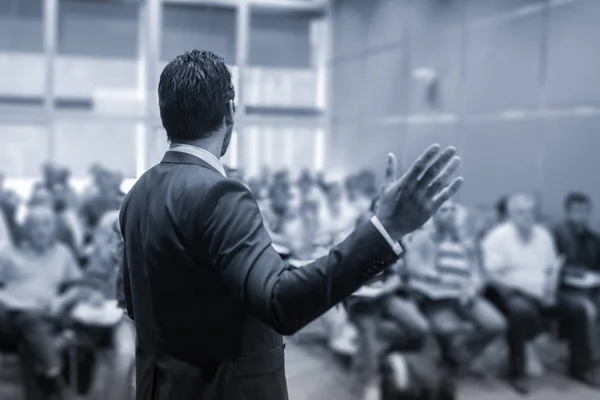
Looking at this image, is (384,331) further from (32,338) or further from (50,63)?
(50,63)

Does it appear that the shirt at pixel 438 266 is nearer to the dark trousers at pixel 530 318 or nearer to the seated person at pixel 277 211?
the dark trousers at pixel 530 318

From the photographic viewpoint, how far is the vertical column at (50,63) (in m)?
3.62

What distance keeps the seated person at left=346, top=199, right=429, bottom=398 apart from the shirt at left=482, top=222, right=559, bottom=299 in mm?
669

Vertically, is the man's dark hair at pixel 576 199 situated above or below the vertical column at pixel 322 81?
below

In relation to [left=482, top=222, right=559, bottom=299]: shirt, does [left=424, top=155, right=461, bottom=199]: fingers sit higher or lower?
higher

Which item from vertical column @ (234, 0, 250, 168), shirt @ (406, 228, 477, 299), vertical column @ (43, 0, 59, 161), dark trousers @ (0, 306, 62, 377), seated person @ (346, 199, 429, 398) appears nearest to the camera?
vertical column @ (234, 0, 250, 168)

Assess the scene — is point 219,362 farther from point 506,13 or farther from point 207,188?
point 506,13

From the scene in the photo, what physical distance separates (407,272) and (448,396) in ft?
2.17

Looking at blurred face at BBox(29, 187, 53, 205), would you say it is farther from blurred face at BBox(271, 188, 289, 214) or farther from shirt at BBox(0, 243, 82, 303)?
blurred face at BBox(271, 188, 289, 214)

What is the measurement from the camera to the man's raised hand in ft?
2.23

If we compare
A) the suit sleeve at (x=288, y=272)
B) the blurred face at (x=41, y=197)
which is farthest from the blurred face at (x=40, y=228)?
the suit sleeve at (x=288, y=272)

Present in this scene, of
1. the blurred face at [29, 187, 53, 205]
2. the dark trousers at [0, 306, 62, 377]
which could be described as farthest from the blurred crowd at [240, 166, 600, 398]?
the blurred face at [29, 187, 53, 205]

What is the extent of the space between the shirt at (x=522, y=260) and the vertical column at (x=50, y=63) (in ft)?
8.02

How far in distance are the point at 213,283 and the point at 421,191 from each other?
0.26 metres
